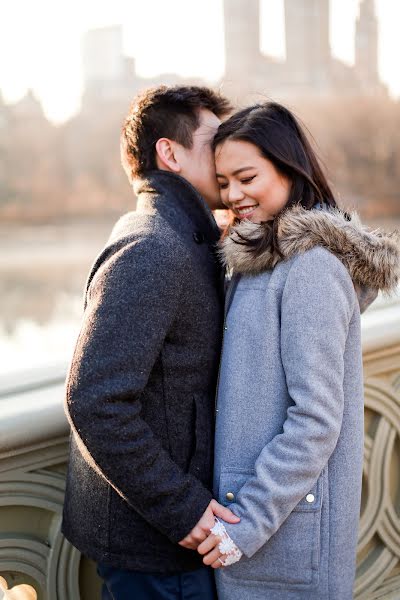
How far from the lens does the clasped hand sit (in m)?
1.06

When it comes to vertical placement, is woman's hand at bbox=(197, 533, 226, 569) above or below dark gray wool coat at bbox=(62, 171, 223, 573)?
below

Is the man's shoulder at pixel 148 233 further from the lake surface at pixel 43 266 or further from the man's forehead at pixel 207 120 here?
the lake surface at pixel 43 266

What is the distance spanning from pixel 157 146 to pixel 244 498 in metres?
0.69

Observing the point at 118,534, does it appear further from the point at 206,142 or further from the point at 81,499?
the point at 206,142

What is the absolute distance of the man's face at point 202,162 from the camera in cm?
130

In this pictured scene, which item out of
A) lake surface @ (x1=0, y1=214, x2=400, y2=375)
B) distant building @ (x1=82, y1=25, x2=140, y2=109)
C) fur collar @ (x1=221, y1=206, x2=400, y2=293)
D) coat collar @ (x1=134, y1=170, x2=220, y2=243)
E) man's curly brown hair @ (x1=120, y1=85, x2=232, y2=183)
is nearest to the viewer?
fur collar @ (x1=221, y1=206, x2=400, y2=293)

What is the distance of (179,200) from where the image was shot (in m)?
1.23

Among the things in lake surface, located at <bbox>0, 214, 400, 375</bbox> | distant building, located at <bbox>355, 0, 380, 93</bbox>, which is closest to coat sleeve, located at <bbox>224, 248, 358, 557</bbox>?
lake surface, located at <bbox>0, 214, 400, 375</bbox>

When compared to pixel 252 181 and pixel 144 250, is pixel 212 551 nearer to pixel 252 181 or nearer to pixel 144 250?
pixel 144 250

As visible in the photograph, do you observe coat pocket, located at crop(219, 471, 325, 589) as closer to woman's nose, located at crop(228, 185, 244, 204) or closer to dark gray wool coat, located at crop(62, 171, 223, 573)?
dark gray wool coat, located at crop(62, 171, 223, 573)

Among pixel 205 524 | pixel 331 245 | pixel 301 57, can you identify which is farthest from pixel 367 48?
pixel 205 524

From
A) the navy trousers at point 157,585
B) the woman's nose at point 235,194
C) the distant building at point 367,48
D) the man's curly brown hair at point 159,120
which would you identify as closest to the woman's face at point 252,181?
the woman's nose at point 235,194

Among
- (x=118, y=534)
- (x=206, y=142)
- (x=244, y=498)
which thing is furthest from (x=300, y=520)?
(x=206, y=142)

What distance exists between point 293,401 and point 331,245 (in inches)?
10.8
